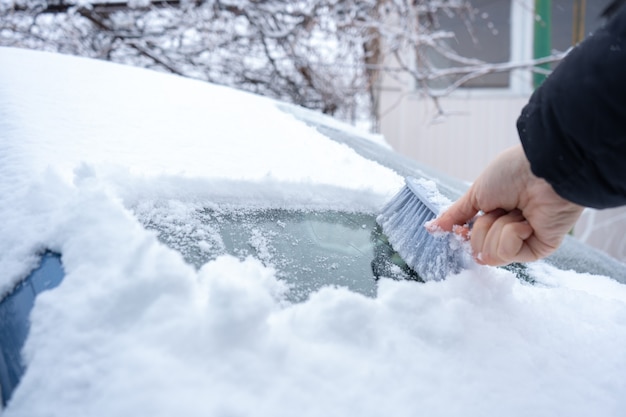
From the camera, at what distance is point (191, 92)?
1440 millimetres

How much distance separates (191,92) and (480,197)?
0.93 meters

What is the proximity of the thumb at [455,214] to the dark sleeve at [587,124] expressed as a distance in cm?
16

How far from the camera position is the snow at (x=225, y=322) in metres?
0.55

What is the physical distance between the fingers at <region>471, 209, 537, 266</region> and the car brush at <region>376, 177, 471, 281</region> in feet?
0.10

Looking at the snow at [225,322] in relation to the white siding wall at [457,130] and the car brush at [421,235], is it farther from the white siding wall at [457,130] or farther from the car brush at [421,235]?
the white siding wall at [457,130]

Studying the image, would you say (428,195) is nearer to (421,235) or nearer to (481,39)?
(421,235)

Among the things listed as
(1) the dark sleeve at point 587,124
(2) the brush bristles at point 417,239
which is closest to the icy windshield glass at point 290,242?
(2) the brush bristles at point 417,239

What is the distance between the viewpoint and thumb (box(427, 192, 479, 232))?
3.05 feet

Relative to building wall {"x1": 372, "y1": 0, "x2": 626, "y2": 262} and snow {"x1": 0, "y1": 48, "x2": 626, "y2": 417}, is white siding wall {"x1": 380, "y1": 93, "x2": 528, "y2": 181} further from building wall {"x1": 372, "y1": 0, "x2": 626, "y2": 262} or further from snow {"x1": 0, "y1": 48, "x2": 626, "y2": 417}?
snow {"x1": 0, "y1": 48, "x2": 626, "y2": 417}

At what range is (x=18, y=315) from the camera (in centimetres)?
66

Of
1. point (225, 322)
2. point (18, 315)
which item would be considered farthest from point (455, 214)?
point (18, 315)

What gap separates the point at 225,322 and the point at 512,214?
0.59 metres

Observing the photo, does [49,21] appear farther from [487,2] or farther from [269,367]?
[269,367]

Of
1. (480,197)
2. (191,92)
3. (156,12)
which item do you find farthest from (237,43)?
(480,197)
